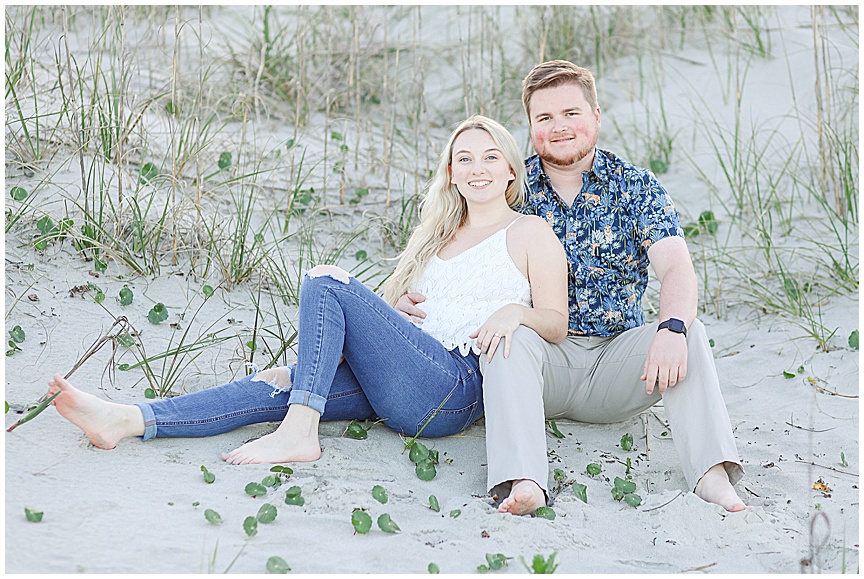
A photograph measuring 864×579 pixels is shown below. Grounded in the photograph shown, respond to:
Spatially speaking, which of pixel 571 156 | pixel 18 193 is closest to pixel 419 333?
pixel 571 156

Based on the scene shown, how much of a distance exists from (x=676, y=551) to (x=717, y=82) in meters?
4.40

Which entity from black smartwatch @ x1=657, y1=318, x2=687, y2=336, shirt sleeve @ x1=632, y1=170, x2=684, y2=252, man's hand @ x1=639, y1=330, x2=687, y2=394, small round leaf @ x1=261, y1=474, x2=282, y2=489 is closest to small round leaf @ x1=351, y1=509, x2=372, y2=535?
small round leaf @ x1=261, y1=474, x2=282, y2=489

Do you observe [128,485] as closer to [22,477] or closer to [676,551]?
[22,477]

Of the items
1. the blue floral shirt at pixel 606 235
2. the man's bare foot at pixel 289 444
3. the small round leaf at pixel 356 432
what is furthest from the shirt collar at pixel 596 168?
the man's bare foot at pixel 289 444

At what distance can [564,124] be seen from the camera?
9.77ft

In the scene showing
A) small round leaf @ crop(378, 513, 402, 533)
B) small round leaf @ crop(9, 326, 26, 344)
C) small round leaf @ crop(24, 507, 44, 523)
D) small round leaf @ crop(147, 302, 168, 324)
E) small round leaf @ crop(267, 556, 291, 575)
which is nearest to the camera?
small round leaf @ crop(267, 556, 291, 575)

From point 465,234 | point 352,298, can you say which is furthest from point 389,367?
point 465,234

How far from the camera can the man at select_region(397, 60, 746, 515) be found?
246cm

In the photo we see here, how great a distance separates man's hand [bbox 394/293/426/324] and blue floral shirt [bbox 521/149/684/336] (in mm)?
457

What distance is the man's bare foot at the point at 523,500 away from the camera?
2.31m

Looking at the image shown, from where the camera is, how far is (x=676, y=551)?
2230 mm

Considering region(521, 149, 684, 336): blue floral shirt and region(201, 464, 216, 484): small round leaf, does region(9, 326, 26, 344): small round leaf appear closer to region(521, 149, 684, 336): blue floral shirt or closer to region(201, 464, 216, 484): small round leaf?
region(201, 464, 216, 484): small round leaf

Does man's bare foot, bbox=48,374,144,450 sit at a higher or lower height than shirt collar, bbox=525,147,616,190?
lower

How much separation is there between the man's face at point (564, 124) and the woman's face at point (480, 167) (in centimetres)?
21
